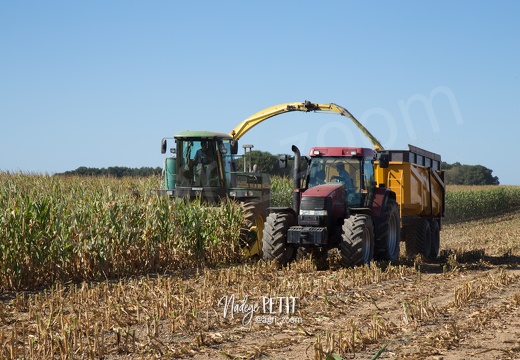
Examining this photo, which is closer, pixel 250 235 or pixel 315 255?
pixel 315 255

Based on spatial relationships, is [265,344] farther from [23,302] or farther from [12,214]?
[12,214]

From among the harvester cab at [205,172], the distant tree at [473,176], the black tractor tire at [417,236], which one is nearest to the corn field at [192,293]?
the black tractor tire at [417,236]

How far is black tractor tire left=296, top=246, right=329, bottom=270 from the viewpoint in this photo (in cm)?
1128

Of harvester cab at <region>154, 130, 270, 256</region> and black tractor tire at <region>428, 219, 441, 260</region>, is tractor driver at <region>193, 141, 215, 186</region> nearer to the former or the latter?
harvester cab at <region>154, 130, 270, 256</region>

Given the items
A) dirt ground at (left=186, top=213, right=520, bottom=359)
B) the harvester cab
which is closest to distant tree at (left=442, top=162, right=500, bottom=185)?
the harvester cab

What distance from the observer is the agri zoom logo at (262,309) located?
678 centimetres

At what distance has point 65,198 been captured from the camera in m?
11.3

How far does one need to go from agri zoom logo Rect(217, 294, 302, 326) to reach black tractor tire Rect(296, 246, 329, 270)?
3.43 meters

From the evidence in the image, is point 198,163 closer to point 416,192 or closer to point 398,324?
point 416,192

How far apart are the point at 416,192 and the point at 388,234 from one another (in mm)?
2691

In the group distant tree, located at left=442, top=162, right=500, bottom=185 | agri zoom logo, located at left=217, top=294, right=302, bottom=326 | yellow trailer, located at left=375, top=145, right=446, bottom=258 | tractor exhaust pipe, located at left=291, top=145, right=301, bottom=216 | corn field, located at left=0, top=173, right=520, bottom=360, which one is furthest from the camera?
distant tree, located at left=442, top=162, right=500, bottom=185

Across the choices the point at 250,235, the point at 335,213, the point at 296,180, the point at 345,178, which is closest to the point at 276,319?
the point at 335,213

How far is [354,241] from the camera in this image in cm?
1043

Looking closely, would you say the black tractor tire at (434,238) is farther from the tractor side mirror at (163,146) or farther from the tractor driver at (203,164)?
the tractor side mirror at (163,146)
